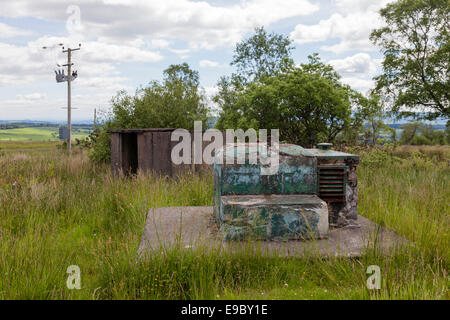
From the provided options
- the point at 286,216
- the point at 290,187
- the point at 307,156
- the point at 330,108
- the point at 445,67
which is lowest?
the point at 286,216

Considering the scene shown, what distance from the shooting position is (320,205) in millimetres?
4570

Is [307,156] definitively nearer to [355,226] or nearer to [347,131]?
[355,226]

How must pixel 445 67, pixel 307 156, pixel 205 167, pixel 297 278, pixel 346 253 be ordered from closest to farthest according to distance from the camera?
pixel 297 278
pixel 346 253
pixel 307 156
pixel 205 167
pixel 445 67

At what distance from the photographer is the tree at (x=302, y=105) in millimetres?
13977

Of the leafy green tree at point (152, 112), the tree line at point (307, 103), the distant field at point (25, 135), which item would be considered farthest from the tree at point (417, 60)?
the distant field at point (25, 135)

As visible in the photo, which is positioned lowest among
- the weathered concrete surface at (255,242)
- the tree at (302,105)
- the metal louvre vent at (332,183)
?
the weathered concrete surface at (255,242)

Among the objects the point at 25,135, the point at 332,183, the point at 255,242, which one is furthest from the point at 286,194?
the point at 25,135

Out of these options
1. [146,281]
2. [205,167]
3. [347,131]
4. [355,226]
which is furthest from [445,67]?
[146,281]

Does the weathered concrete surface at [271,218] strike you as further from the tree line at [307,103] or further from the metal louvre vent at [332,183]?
the tree line at [307,103]

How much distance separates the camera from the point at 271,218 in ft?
14.8

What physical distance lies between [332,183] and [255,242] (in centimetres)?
149

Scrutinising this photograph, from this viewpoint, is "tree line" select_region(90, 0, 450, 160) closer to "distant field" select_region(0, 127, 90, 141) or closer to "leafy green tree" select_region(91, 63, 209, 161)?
"leafy green tree" select_region(91, 63, 209, 161)

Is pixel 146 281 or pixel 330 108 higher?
pixel 330 108

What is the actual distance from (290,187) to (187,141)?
5.87 meters
